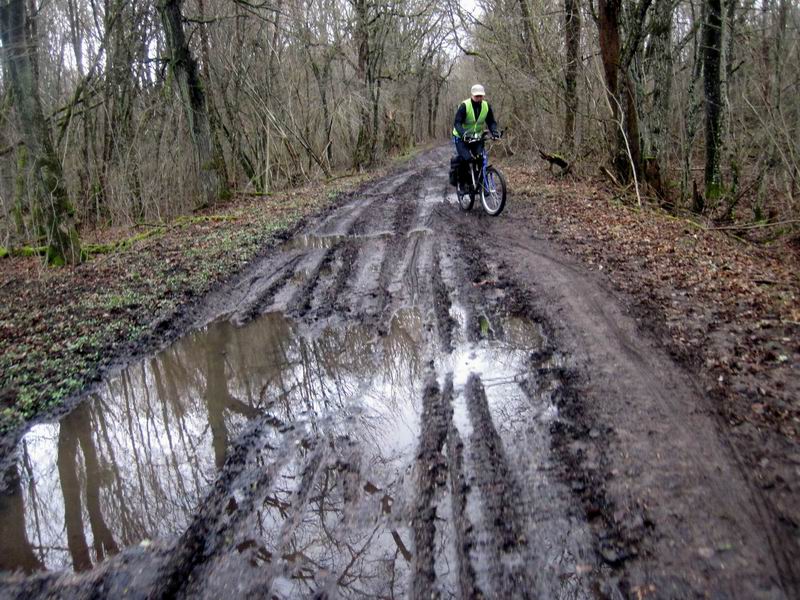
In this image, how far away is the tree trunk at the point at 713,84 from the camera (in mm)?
8906

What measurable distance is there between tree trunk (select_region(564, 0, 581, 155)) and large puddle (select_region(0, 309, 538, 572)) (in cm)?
1033

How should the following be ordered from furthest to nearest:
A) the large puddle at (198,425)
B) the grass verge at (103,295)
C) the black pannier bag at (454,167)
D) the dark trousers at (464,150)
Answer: the black pannier bag at (454,167) → the dark trousers at (464,150) → the grass verge at (103,295) → the large puddle at (198,425)

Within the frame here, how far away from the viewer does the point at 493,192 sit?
916cm

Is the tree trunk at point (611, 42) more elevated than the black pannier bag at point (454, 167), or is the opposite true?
the tree trunk at point (611, 42)

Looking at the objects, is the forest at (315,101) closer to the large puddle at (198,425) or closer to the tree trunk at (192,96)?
the tree trunk at (192,96)

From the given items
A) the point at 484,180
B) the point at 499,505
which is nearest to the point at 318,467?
the point at 499,505

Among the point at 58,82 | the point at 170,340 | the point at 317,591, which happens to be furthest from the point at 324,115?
the point at 317,591

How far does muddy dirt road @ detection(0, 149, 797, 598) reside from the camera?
238cm

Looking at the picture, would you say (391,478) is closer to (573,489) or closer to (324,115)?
(573,489)

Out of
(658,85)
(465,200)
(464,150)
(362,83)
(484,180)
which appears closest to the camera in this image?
(484,180)

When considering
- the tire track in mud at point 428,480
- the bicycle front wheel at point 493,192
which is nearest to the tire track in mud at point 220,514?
the tire track in mud at point 428,480

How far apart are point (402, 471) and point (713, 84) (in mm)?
9099

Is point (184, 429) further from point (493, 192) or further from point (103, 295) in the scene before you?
point (493, 192)

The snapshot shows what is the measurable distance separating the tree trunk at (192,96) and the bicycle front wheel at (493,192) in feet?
27.3
